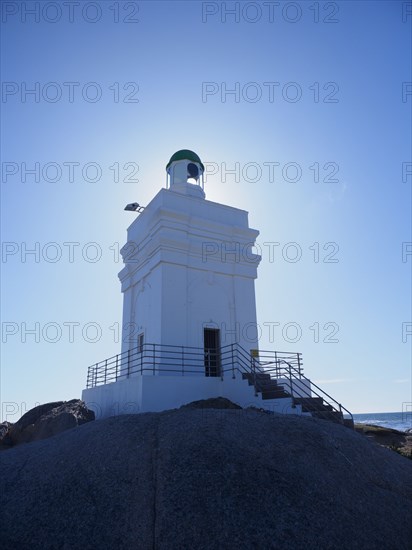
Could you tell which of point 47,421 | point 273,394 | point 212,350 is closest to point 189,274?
point 212,350

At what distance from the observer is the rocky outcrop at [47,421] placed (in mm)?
15555

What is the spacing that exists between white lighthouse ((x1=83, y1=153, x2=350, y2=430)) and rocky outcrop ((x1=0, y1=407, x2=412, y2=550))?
17.0 ft

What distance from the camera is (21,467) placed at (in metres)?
9.46

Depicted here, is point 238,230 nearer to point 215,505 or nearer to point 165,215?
point 165,215

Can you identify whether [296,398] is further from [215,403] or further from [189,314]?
[189,314]

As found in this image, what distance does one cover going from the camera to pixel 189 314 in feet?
62.5

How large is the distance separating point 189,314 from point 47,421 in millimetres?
7223

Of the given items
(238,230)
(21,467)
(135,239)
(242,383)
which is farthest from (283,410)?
(135,239)

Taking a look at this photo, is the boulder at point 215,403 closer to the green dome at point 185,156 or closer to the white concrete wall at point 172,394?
the white concrete wall at point 172,394

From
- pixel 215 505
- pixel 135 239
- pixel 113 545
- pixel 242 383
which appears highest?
pixel 135 239

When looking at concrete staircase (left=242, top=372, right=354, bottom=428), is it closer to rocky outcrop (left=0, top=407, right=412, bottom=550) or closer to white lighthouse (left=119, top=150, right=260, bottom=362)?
white lighthouse (left=119, top=150, right=260, bottom=362)

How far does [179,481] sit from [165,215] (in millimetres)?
13931

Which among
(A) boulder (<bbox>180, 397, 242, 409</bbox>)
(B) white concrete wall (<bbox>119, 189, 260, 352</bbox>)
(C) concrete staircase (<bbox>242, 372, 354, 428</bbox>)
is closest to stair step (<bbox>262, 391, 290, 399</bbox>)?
(C) concrete staircase (<bbox>242, 372, 354, 428</bbox>)

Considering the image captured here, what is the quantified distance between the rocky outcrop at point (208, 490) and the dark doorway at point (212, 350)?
865 centimetres
